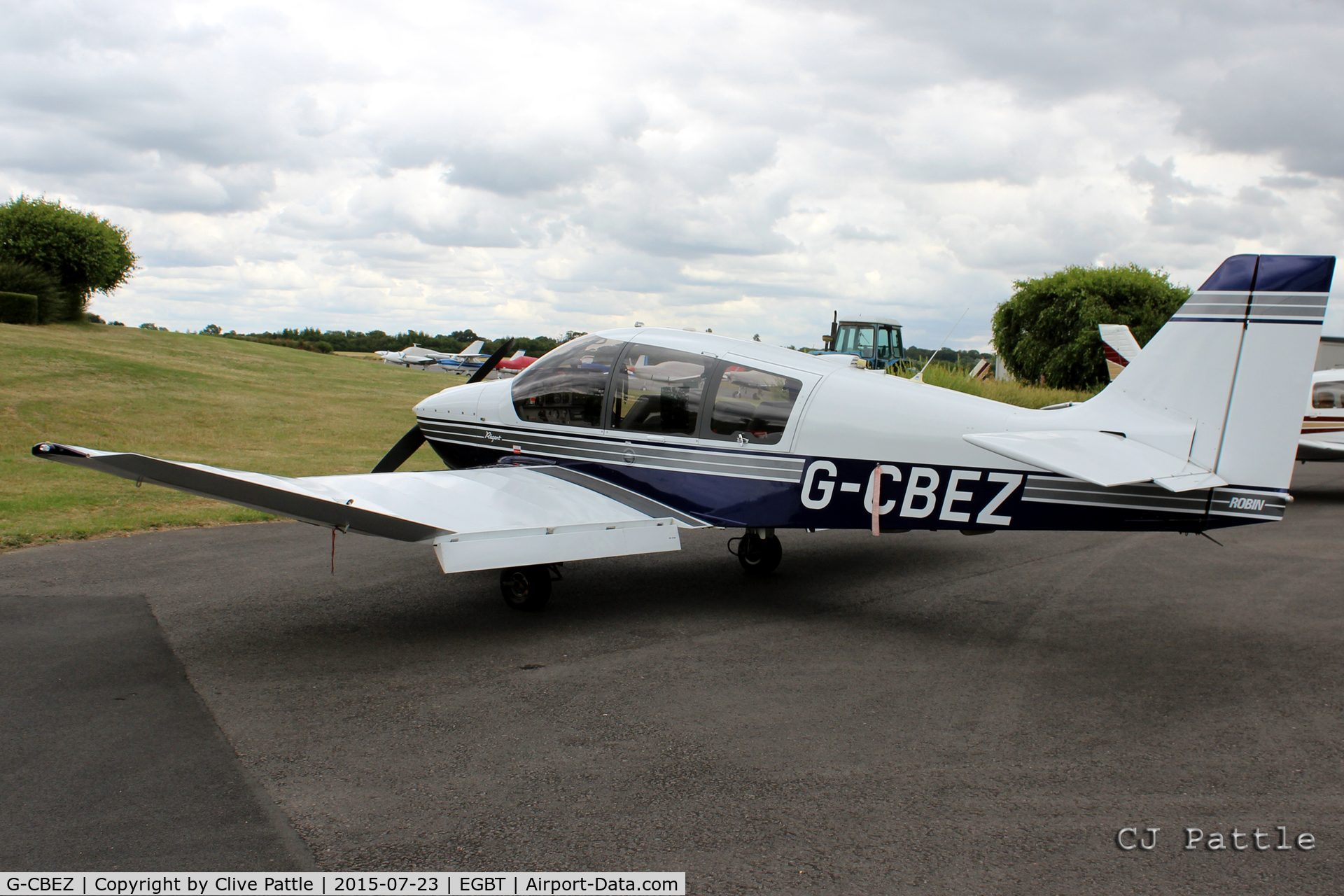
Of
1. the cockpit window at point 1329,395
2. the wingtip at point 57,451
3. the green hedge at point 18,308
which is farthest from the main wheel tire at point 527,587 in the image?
the green hedge at point 18,308

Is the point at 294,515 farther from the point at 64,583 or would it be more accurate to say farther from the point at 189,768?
the point at 64,583

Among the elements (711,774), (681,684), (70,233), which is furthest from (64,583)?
(70,233)

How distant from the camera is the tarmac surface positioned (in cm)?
328

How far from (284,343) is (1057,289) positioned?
47233 mm

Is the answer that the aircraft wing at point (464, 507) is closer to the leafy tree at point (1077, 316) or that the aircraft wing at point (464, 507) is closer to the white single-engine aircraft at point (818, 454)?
the white single-engine aircraft at point (818, 454)

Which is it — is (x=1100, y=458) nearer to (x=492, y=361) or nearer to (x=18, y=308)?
(x=492, y=361)

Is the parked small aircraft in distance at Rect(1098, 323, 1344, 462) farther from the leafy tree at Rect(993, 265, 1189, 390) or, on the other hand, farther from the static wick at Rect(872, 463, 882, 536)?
the leafy tree at Rect(993, 265, 1189, 390)

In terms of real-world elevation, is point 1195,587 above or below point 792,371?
below

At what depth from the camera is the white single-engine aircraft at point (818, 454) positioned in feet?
17.1

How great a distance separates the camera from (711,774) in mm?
3906

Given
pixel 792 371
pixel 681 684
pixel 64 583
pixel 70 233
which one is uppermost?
pixel 70 233

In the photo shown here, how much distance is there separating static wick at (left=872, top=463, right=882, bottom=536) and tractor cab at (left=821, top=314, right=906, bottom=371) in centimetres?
2364

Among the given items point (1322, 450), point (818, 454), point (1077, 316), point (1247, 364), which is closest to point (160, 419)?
point (818, 454)

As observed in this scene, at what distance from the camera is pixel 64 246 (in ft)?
110
